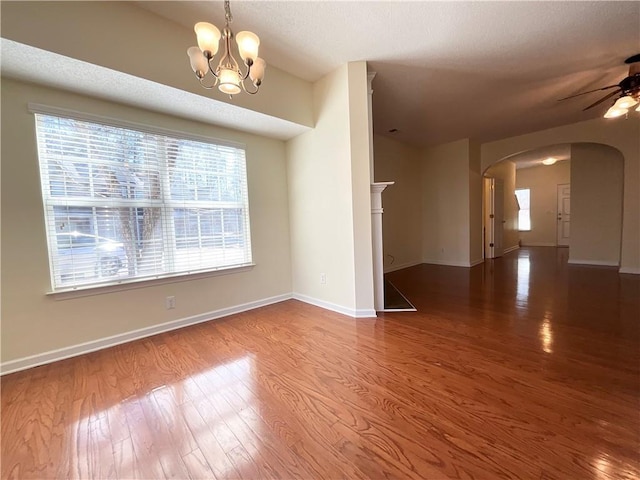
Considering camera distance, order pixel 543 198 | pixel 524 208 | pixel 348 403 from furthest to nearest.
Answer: pixel 524 208, pixel 543 198, pixel 348 403

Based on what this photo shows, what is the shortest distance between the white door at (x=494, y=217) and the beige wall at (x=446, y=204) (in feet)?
4.29

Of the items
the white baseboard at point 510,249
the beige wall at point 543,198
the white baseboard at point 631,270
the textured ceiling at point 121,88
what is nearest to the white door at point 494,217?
the white baseboard at point 510,249

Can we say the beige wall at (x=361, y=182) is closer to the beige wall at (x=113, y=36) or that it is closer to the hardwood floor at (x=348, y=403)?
the hardwood floor at (x=348, y=403)

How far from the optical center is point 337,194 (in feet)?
9.87

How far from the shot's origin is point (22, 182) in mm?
2049

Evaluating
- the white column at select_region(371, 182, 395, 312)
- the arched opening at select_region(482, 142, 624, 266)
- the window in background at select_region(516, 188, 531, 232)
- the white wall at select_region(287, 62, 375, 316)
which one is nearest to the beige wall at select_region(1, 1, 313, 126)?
the white wall at select_region(287, 62, 375, 316)

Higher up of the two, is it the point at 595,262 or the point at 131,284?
the point at 131,284

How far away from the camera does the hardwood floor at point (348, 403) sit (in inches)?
46.6

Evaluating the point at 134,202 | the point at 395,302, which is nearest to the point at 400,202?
the point at 395,302

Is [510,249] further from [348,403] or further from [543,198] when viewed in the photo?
[348,403]

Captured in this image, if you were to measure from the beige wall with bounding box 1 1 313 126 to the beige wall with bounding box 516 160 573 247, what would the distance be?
32.2ft

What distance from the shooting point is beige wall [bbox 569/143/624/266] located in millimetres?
5059

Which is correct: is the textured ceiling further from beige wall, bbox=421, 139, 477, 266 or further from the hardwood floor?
beige wall, bbox=421, 139, 477, 266

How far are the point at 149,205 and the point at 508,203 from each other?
9.00m
